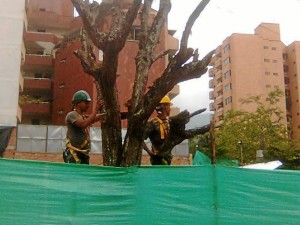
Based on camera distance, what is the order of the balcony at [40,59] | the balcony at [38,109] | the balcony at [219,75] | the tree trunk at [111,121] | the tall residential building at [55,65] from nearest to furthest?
the tree trunk at [111,121], the tall residential building at [55,65], the balcony at [38,109], the balcony at [40,59], the balcony at [219,75]

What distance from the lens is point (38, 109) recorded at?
37906 mm

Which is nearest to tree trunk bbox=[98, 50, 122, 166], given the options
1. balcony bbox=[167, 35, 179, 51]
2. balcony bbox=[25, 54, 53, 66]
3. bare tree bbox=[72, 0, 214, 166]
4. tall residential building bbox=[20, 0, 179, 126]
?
bare tree bbox=[72, 0, 214, 166]

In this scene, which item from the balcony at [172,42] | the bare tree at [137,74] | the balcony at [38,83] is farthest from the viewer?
the balcony at [38,83]

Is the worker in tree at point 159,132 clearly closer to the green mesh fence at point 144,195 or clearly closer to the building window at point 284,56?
the green mesh fence at point 144,195

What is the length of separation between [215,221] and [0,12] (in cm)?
2689

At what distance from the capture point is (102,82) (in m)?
5.73

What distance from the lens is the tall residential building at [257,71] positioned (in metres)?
61.2

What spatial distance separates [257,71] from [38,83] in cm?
3287

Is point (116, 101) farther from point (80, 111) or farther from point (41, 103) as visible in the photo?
point (41, 103)

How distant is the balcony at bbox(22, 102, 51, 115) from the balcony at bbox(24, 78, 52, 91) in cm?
181

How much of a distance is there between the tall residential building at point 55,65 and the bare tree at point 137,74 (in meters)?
25.4

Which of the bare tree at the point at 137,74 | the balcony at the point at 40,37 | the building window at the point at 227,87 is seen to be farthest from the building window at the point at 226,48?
the bare tree at the point at 137,74

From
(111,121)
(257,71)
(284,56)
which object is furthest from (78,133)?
(284,56)

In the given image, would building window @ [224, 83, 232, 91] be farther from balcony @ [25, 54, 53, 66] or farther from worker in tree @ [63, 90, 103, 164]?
worker in tree @ [63, 90, 103, 164]
